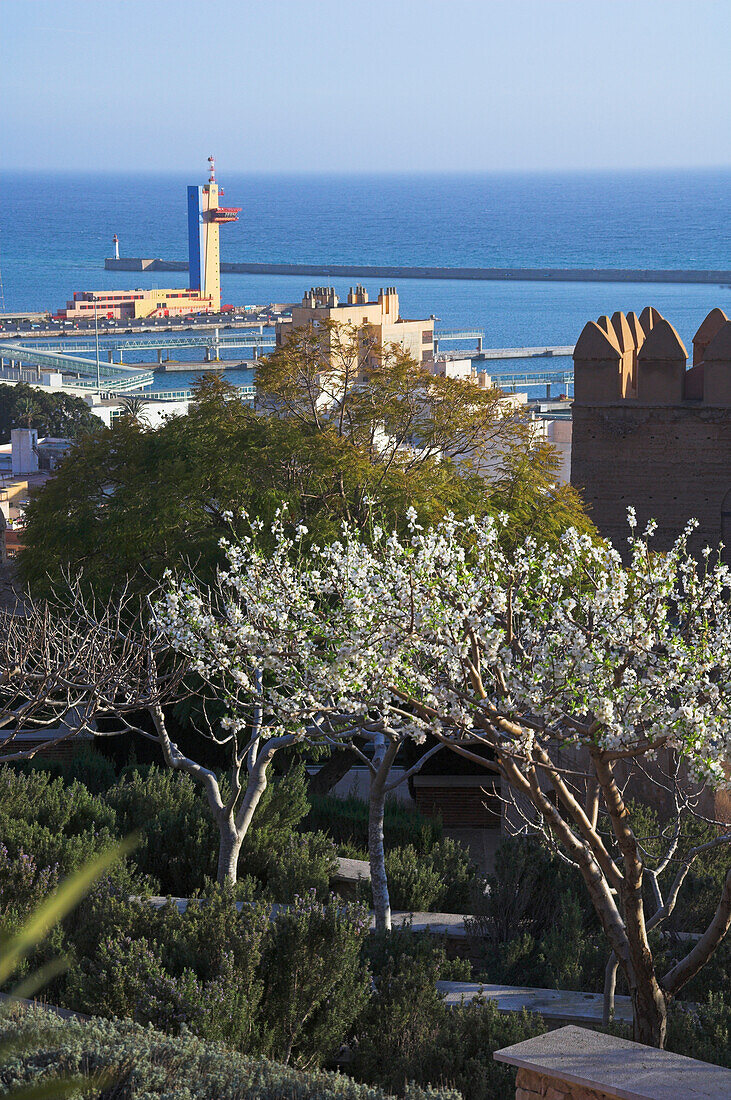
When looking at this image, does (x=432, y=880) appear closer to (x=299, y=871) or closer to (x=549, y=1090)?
(x=299, y=871)

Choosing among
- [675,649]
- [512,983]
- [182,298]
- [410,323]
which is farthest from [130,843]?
[182,298]

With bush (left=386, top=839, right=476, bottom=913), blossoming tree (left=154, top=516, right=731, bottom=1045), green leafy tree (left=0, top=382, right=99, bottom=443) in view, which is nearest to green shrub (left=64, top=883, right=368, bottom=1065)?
blossoming tree (left=154, top=516, right=731, bottom=1045)

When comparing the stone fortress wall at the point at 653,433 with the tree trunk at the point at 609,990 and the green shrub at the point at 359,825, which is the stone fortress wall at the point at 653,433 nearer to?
the green shrub at the point at 359,825

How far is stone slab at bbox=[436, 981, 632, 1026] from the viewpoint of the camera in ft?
31.4

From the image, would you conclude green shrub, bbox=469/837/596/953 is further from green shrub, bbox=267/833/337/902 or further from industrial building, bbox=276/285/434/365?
industrial building, bbox=276/285/434/365

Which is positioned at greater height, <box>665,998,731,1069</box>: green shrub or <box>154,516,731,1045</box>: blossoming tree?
<box>154,516,731,1045</box>: blossoming tree

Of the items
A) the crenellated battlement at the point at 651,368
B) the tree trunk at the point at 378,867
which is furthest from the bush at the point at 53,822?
the crenellated battlement at the point at 651,368

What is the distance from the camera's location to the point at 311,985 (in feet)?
28.8

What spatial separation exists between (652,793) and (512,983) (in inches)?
199

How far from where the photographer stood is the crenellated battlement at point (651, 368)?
2814 cm

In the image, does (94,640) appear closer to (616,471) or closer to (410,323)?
(616,471)

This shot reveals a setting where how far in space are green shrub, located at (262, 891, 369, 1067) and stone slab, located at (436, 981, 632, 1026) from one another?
91cm

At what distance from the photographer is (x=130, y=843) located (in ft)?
43.3

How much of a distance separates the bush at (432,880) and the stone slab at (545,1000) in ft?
8.07
